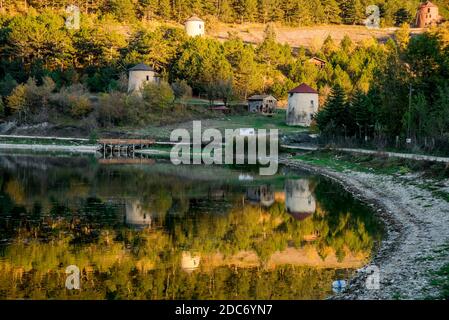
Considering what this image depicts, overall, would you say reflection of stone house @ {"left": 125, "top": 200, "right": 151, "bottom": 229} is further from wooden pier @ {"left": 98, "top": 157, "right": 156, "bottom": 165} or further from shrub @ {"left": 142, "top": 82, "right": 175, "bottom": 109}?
shrub @ {"left": 142, "top": 82, "right": 175, "bottom": 109}

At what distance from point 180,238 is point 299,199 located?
11.1 meters

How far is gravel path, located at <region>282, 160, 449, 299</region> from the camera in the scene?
12789 mm

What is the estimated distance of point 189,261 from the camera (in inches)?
650

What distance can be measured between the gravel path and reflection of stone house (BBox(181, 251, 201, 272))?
4340 millimetres

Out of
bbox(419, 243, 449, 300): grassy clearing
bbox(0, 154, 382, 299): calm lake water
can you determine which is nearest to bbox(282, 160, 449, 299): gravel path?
bbox(419, 243, 449, 300): grassy clearing

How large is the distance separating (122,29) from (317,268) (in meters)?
95.2

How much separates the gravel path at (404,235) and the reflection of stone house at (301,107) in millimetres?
33317

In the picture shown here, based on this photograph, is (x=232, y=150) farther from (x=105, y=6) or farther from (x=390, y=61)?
(x=105, y=6)

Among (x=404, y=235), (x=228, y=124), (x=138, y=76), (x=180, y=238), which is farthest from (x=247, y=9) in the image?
(x=404, y=235)

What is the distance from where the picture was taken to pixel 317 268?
15.8m

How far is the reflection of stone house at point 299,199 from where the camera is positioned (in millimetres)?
25422

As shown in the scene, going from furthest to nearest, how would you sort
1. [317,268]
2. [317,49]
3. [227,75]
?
[317,49], [227,75], [317,268]

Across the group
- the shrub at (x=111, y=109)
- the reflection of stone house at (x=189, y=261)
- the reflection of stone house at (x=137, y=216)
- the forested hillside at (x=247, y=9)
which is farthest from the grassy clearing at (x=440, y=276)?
the forested hillside at (x=247, y=9)
